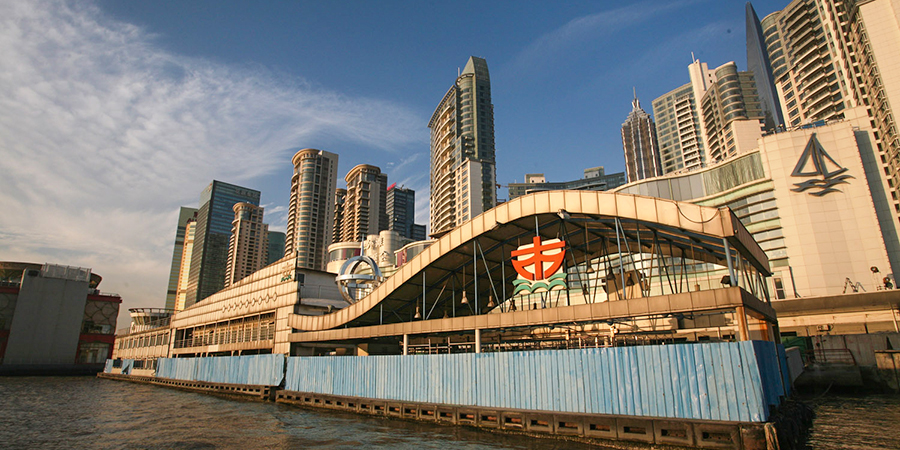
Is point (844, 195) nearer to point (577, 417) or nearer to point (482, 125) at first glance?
point (577, 417)

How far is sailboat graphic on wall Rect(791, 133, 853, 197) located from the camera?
2143 inches

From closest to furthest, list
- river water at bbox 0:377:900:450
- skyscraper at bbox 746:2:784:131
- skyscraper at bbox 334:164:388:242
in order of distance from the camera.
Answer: river water at bbox 0:377:900:450, skyscraper at bbox 746:2:784:131, skyscraper at bbox 334:164:388:242

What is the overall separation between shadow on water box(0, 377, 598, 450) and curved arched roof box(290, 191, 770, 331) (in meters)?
8.08

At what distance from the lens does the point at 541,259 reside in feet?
79.7

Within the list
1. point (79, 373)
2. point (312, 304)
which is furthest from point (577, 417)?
point (79, 373)

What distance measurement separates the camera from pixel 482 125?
150750 millimetres

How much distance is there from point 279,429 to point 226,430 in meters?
2.95

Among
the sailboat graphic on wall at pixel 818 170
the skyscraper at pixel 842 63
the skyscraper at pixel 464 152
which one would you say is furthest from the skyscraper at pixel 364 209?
the sailboat graphic on wall at pixel 818 170

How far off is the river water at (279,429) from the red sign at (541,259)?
837 cm

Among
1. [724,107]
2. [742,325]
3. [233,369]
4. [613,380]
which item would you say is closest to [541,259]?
[613,380]

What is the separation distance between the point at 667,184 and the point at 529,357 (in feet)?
171

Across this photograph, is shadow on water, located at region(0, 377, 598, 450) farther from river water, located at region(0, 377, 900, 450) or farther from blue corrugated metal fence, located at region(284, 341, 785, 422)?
blue corrugated metal fence, located at region(284, 341, 785, 422)

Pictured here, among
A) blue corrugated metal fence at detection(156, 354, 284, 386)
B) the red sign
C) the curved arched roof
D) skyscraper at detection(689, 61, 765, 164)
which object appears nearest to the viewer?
the curved arched roof

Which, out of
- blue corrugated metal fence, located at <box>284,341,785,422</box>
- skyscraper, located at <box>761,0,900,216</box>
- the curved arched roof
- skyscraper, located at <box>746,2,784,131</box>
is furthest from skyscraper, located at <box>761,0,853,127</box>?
blue corrugated metal fence, located at <box>284,341,785,422</box>
